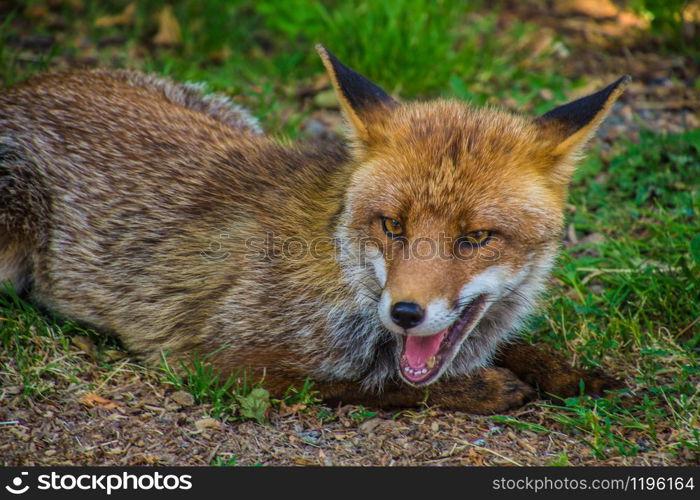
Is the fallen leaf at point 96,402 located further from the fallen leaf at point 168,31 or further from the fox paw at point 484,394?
the fallen leaf at point 168,31

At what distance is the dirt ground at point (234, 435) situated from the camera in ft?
12.5

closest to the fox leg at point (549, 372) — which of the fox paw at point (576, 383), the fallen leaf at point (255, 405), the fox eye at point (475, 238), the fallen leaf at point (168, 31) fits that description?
the fox paw at point (576, 383)

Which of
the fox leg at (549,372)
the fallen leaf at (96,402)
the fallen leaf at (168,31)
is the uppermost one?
the fallen leaf at (168,31)

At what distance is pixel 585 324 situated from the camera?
4.93 metres

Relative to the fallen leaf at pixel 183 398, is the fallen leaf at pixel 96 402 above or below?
below

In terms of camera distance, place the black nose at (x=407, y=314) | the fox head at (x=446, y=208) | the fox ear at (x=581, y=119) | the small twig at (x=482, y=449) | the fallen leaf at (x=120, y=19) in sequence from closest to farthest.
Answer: the black nose at (x=407, y=314), the fox head at (x=446, y=208), the small twig at (x=482, y=449), the fox ear at (x=581, y=119), the fallen leaf at (x=120, y=19)

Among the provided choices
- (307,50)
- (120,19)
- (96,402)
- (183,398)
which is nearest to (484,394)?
(183,398)

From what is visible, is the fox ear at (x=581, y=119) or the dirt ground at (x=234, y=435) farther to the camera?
the fox ear at (x=581, y=119)

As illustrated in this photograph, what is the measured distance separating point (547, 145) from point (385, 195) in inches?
35.1

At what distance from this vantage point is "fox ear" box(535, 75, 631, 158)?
3.93 metres

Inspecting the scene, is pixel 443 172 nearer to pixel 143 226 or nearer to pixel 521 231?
pixel 521 231

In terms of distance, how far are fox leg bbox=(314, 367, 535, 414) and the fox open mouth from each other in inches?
15.6

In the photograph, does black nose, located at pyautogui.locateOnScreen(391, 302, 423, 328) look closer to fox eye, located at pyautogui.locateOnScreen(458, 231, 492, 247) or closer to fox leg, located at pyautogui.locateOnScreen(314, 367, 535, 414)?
fox eye, located at pyautogui.locateOnScreen(458, 231, 492, 247)

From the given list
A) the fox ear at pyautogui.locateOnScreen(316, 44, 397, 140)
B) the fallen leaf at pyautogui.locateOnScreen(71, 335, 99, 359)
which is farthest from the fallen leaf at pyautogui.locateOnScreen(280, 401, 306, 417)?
the fox ear at pyautogui.locateOnScreen(316, 44, 397, 140)
